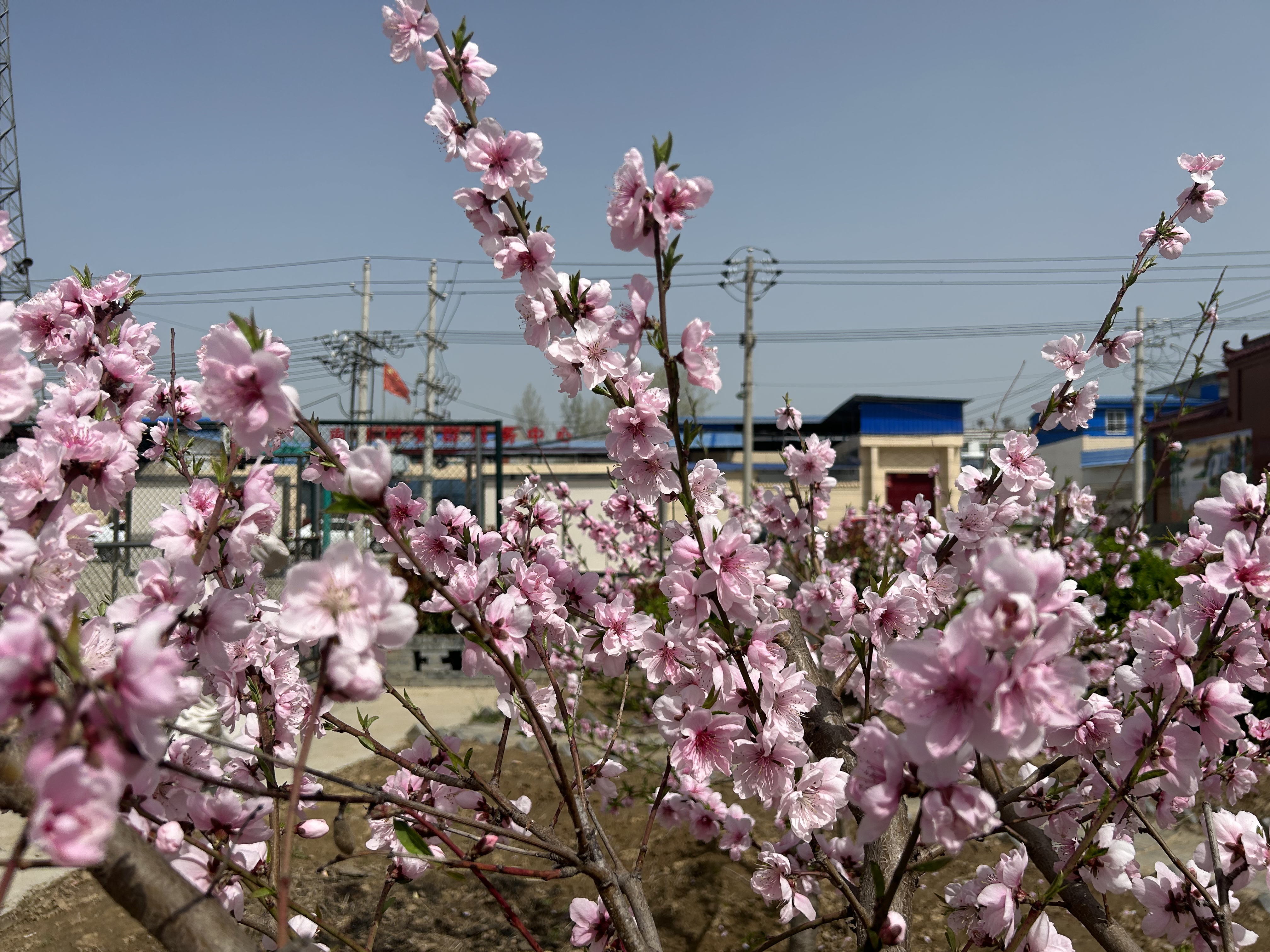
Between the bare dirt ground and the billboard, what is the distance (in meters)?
20.2

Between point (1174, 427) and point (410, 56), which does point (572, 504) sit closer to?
point (1174, 427)

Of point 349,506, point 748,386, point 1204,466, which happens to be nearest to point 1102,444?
point 1204,466

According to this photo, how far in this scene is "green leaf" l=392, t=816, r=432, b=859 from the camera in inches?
46.3

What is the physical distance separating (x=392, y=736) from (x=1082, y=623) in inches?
243

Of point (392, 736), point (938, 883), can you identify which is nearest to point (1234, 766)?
point (938, 883)

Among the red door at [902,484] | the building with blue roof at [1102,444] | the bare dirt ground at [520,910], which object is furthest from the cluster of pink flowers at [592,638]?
the building with blue roof at [1102,444]

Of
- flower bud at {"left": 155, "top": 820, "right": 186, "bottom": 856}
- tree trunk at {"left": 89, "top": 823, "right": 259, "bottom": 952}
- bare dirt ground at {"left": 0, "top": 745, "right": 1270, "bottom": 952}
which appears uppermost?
tree trunk at {"left": 89, "top": 823, "right": 259, "bottom": 952}

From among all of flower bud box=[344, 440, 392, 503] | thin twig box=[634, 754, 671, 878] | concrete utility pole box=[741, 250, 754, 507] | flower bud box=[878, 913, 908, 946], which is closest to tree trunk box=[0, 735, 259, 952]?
flower bud box=[344, 440, 392, 503]

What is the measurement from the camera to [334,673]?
777 millimetres

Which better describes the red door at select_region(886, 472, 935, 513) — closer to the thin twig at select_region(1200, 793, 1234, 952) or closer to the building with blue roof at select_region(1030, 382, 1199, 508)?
the building with blue roof at select_region(1030, 382, 1199, 508)

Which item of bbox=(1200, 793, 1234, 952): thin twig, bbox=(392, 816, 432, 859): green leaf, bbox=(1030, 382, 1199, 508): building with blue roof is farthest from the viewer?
bbox=(1030, 382, 1199, 508): building with blue roof

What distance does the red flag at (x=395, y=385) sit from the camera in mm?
32156

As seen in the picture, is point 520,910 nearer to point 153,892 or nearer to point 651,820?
point 651,820

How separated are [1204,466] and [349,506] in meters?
28.3
